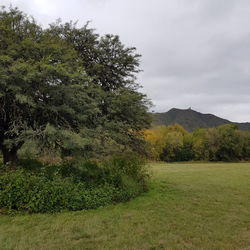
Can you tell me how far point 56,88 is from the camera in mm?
7301

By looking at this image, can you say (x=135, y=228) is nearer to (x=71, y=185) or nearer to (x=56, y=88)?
(x=71, y=185)

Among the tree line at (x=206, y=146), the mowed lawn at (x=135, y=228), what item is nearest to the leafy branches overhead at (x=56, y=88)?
the mowed lawn at (x=135, y=228)

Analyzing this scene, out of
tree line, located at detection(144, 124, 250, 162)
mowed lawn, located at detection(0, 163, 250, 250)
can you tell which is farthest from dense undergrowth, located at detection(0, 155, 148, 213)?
tree line, located at detection(144, 124, 250, 162)

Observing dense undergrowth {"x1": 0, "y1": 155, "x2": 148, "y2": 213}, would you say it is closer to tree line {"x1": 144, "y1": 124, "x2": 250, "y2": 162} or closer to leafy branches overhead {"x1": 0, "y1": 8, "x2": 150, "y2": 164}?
leafy branches overhead {"x1": 0, "y1": 8, "x2": 150, "y2": 164}

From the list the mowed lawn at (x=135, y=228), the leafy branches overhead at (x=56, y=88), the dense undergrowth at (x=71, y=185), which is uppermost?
the leafy branches overhead at (x=56, y=88)

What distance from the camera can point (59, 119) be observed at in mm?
8195

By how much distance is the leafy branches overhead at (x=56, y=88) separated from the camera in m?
6.87

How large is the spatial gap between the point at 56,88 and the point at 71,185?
2983 millimetres

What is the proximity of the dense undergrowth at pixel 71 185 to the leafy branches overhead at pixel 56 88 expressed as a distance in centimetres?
101

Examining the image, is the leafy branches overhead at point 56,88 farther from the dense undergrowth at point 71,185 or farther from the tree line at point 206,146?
the tree line at point 206,146

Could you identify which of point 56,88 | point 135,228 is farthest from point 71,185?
point 56,88

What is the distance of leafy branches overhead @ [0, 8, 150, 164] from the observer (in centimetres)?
687

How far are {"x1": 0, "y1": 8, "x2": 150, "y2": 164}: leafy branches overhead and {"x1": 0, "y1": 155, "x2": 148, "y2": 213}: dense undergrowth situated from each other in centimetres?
101

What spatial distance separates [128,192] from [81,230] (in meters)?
3.07
